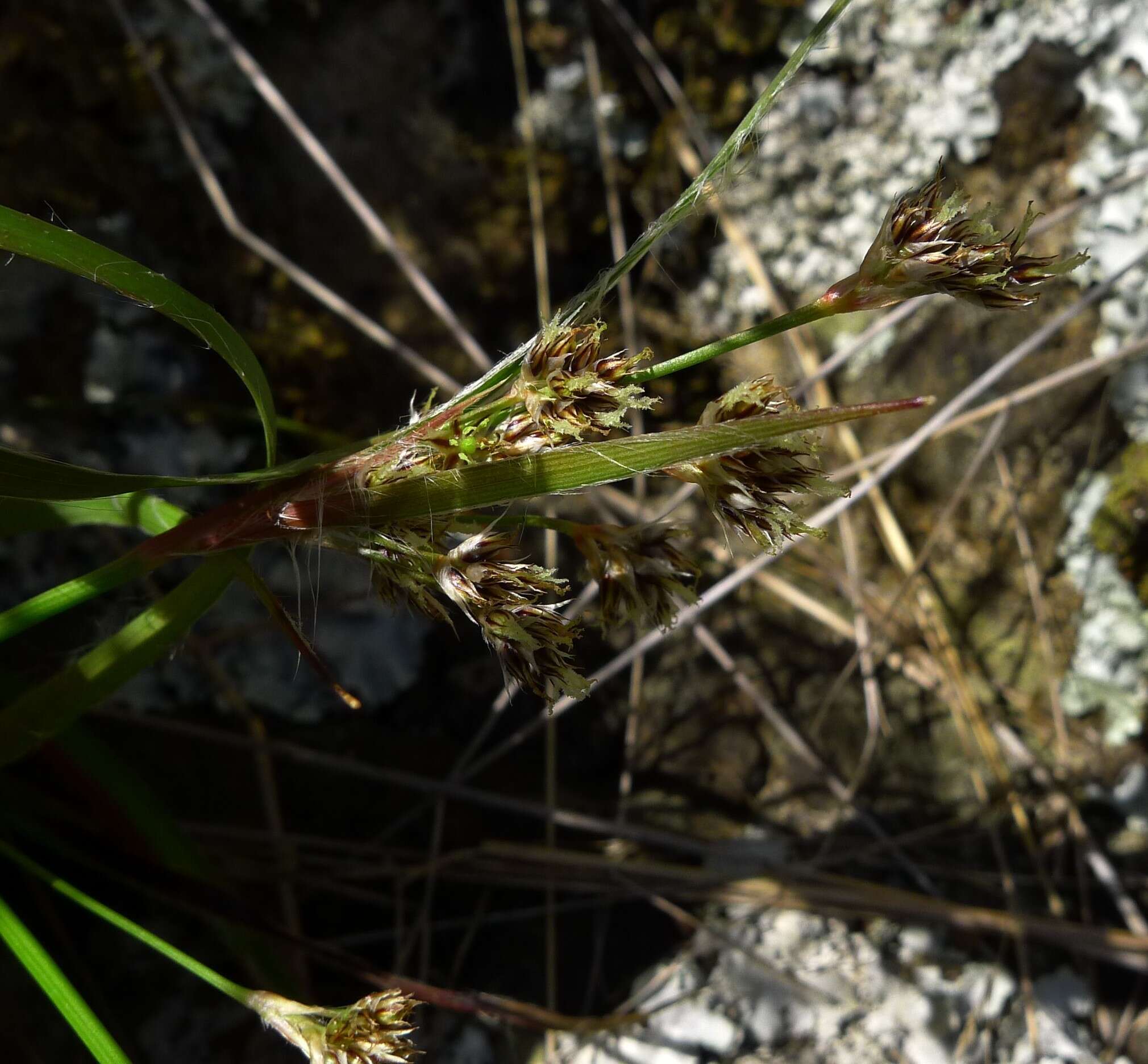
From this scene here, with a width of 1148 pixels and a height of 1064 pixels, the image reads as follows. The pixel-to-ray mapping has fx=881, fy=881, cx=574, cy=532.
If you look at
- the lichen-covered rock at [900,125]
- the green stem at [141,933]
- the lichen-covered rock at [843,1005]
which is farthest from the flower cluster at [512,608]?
the lichen-covered rock at [900,125]

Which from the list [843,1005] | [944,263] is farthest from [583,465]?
[843,1005]

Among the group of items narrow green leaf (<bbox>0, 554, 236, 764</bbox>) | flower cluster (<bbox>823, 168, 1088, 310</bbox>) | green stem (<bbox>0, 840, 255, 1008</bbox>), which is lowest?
green stem (<bbox>0, 840, 255, 1008</bbox>)

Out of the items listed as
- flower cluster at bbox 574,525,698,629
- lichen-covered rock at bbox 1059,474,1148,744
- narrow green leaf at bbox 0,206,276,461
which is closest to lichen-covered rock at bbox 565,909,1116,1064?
lichen-covered rock at bbox 1059,474,1148,744

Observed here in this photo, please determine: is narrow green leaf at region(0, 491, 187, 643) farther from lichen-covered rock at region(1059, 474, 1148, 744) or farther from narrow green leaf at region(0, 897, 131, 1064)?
lichen-covered rock at region(1059, 474, 1148, 744)

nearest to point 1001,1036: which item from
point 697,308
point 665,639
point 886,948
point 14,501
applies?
point 886,948

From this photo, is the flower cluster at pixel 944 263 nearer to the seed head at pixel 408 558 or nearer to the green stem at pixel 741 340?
the green stem at pixel 741 340

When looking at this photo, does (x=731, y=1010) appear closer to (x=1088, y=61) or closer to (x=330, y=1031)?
(x=330, y=1031)

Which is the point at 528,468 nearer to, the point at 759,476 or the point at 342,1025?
the point at 759,476
